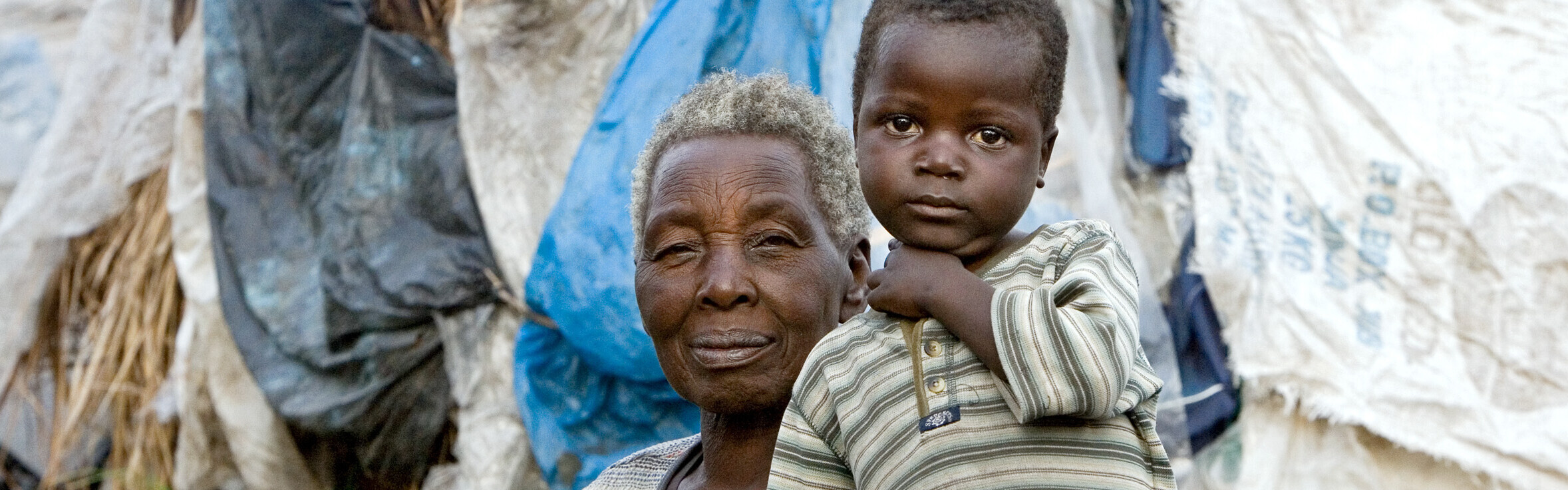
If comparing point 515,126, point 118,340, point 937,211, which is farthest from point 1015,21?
point 118,340

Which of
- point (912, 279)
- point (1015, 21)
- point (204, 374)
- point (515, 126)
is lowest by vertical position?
point (204, 374)

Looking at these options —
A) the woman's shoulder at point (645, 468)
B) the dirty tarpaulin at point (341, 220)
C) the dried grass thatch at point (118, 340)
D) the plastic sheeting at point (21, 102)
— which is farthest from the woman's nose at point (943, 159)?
the plastic sheeting at point (21, 102)

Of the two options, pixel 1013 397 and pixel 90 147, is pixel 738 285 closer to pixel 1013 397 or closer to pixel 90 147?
pixel 1013 397

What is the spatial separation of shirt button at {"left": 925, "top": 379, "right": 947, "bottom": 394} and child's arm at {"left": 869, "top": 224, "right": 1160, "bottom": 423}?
0.06 metres

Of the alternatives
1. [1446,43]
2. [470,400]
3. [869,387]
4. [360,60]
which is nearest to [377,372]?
[470,400]

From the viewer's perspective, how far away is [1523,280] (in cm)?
283

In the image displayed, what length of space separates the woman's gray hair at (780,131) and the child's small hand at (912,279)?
494mm

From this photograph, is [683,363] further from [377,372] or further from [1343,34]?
[377,372]


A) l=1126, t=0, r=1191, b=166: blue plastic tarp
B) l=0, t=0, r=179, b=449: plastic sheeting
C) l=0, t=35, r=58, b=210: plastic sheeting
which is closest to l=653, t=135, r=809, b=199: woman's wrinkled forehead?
l=1126, t=0, r=1191, b=166: blue plastic tarp

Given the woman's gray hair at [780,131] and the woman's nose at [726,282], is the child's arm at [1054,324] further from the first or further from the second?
the woman's gray hair at [780,131]

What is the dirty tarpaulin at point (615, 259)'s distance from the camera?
3127mm

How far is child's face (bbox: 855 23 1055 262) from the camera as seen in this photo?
4.96 ft

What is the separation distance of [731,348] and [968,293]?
0.56 meters

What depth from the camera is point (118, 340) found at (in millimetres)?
4633
